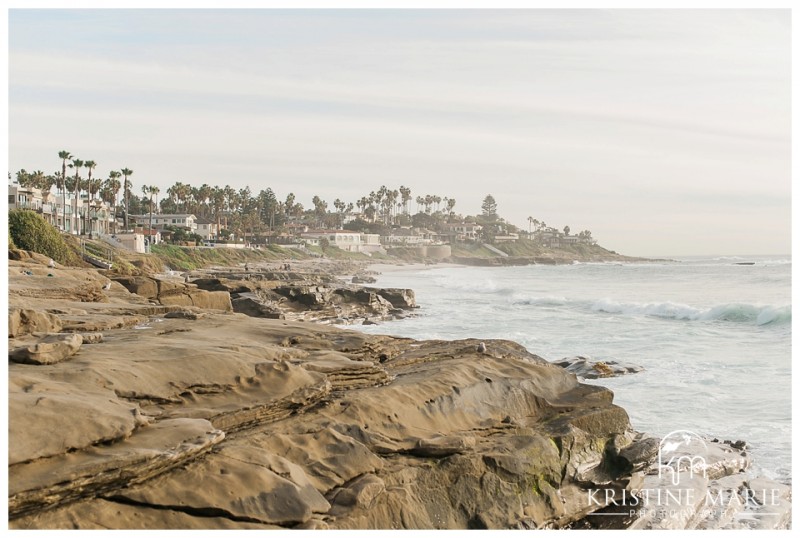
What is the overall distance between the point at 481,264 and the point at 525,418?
14783 cm

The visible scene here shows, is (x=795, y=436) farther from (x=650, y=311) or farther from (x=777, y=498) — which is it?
(x=650, y=311)

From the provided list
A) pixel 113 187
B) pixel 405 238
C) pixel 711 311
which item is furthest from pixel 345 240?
pixel 711 311

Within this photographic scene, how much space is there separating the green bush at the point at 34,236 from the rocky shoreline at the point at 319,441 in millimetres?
31766

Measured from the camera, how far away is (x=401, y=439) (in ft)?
28.5

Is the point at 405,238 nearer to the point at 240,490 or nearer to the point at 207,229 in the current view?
the point at 207,229

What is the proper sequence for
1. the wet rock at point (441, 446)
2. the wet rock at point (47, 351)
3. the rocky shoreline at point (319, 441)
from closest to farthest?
the rocky shoreline at point (319, 441) < the wet rock at point (47, 351) < the wet rock at point (441, 446)

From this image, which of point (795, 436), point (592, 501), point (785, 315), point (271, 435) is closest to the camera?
point (271, 435)

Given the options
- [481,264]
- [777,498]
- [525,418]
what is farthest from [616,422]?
[481,264]

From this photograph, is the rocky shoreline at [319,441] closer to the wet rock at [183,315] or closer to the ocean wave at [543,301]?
the wet rock at [183,315]

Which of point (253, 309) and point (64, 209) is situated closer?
point (253, 309)

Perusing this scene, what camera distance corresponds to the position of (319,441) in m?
8.02

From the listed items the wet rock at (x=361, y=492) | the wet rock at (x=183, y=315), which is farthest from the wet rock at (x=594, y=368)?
the wet rock at (x=361, y=492)
